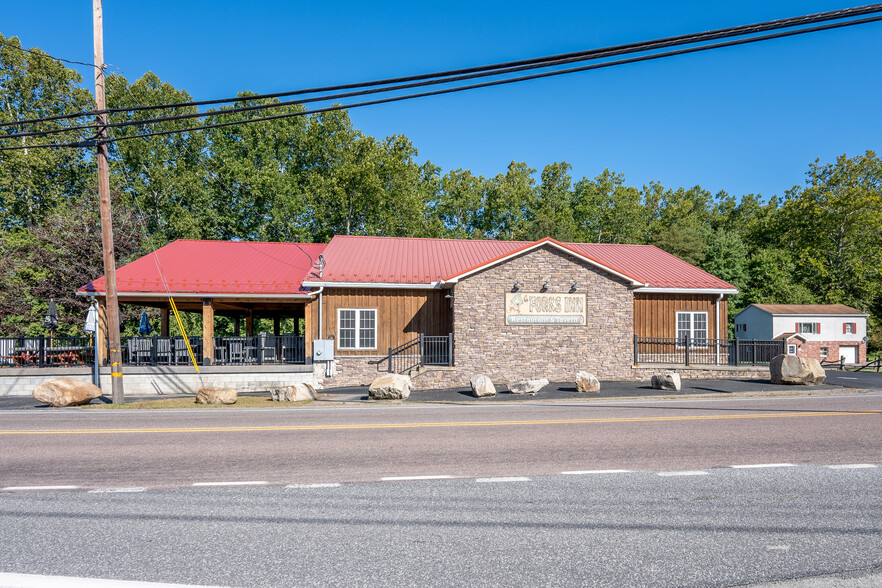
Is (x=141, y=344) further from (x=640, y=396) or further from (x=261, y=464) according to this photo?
(x=640, y=396)

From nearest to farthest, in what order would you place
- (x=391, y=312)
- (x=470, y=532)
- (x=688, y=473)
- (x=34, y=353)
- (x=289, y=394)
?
(x=470, y=532) → (x=688, y=473) → (x=289, y=394) → (x=34, y=353) → (x=391, y=312)

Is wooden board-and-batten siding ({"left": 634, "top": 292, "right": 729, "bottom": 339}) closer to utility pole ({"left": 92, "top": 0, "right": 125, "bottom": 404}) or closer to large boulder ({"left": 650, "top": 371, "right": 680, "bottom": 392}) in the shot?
large boulder ({"left": 650, "top": 371, "right": 680, "bottom": 392})

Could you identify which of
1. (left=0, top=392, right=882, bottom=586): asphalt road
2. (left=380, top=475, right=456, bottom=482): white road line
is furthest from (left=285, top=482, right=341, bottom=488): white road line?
(left=380, top=475, right=456, bottom=482): white road line

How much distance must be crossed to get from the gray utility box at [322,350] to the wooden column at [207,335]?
13.3ft

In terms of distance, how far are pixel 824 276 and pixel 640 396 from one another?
5179cm

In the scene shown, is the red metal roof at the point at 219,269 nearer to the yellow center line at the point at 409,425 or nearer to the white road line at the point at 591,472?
the yellow center line at the point at 409,425

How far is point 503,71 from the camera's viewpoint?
373 inches

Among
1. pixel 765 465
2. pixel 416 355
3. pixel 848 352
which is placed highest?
pixel 765 465

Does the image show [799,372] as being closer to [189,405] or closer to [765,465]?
[765,465]

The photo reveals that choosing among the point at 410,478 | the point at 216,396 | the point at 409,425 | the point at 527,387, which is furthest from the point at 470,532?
the point at 527,387

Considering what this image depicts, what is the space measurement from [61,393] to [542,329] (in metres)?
15.7

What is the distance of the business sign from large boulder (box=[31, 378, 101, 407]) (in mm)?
14013

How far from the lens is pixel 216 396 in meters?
15.4

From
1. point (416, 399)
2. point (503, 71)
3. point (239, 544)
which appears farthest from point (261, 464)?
point (416, 399)
